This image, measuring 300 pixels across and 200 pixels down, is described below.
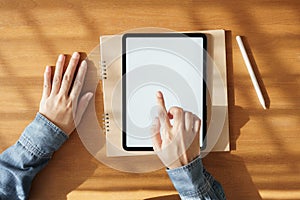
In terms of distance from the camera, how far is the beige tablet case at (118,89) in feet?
3.67

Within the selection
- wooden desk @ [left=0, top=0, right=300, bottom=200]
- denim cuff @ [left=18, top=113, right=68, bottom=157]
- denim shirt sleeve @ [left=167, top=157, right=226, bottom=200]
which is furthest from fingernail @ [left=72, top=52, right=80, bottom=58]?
denim shirt sleeve @ [left=167, top=157, right=226, bottom=200]

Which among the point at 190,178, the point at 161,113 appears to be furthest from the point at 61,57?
the point at 190,178

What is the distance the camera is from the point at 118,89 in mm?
1121

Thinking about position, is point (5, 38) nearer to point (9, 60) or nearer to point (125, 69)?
point (9, 60)

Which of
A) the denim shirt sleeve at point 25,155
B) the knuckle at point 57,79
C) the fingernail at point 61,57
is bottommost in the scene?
the denim shirt sleeve at point 25,155

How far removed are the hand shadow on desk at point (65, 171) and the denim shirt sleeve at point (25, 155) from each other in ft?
0.11

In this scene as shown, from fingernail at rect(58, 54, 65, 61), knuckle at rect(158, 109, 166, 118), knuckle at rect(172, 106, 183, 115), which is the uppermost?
fingernail at rect(58, 54, 65, 61)

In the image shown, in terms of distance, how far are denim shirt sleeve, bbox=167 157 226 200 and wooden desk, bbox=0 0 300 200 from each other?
6 cm

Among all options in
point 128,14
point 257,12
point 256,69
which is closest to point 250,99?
point 256,69

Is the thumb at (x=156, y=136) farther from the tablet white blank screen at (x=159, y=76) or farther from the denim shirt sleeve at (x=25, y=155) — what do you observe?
the denim shirt sleeve at (x=25, y=155)

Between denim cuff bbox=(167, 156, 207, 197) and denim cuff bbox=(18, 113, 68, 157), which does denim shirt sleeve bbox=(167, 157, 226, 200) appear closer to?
denim cuff bbox=(167, 156, 207, 197)

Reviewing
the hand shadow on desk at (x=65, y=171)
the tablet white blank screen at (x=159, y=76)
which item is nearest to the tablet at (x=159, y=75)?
the tablet white blank screen at (x=159, y=76)

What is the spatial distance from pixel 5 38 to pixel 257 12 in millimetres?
537

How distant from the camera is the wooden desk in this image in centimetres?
112
